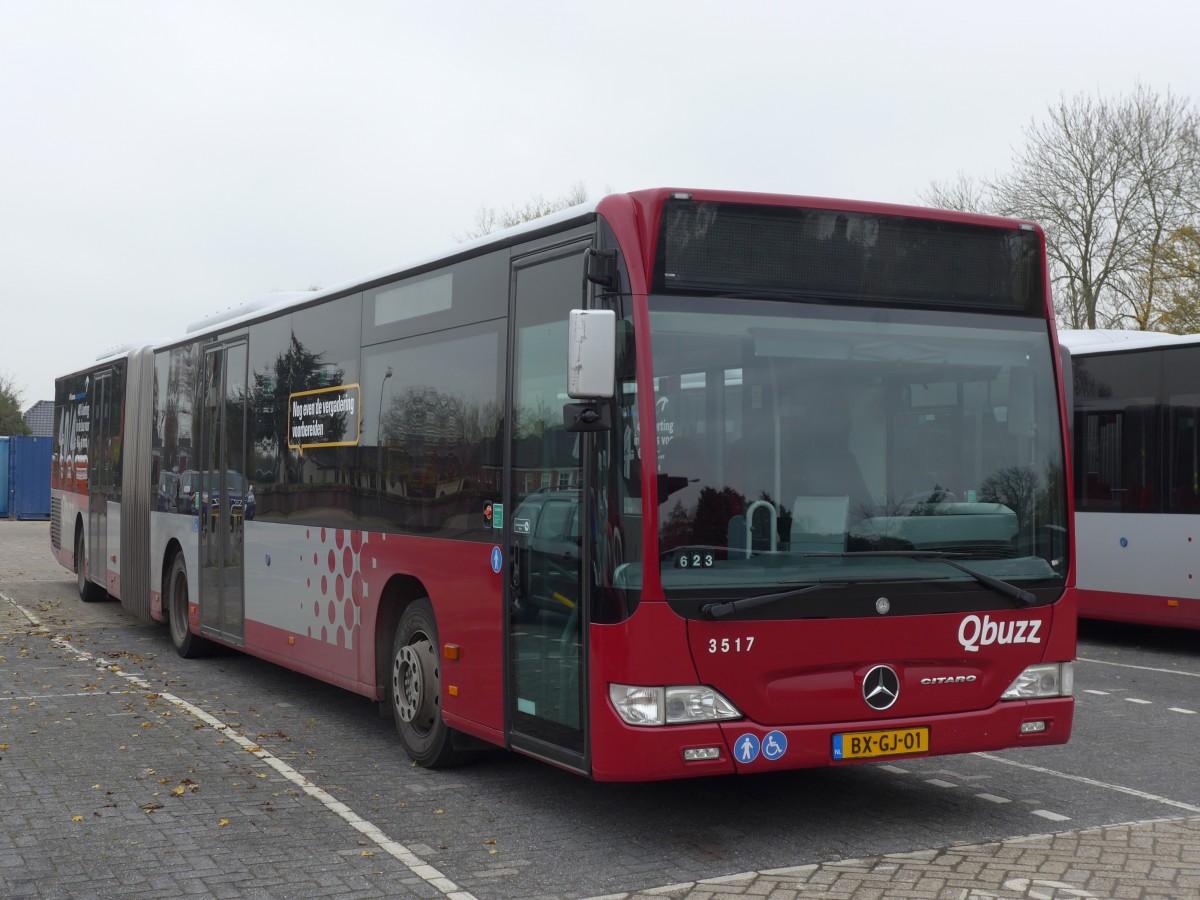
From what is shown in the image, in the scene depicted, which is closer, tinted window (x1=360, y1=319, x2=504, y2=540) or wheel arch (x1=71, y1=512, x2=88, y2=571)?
tinted window (x1=360, y1=319, x2=504, y2=540)

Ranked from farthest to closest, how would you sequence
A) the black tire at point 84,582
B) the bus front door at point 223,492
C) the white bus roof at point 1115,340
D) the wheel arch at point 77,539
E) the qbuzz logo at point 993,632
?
1. the black tire at point 84,582
2. the wheel arch at point 77,539
3. the white bus roof at point 1115,340
4. the bus front door at point 223,492
5. the qbuzz logo at point 993,632

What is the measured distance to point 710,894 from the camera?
5.63 m

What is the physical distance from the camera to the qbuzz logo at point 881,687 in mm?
6453

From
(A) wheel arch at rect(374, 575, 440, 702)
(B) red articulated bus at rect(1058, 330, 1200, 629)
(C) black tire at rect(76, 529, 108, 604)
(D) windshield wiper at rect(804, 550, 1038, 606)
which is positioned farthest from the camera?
(C) black tire at rect(76, 529, 108, 604)

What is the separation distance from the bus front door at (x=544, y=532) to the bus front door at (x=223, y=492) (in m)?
5.00

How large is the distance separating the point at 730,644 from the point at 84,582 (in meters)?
14.7

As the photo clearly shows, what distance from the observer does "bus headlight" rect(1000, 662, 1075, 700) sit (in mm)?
6793

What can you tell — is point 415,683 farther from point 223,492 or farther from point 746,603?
point 223,492

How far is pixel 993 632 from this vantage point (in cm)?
670

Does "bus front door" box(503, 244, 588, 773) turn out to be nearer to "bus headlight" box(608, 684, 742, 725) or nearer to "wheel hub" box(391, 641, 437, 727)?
"bus headlight" box(608, 684, 742, 725)

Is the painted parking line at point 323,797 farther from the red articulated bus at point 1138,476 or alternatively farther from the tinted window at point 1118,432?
the tinted window at point 1118,432

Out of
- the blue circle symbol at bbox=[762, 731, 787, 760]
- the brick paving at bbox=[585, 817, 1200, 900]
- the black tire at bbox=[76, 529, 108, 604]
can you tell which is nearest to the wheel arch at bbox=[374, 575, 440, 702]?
the blue circle symbol at bbox=[762, 731, 787, 760]

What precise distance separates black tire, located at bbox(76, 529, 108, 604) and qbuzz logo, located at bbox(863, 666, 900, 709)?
46.9 ft

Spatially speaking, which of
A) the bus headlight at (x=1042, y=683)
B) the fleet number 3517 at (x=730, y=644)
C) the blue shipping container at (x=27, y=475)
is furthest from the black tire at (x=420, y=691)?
the blue shipping container at (x=27, y=475)
